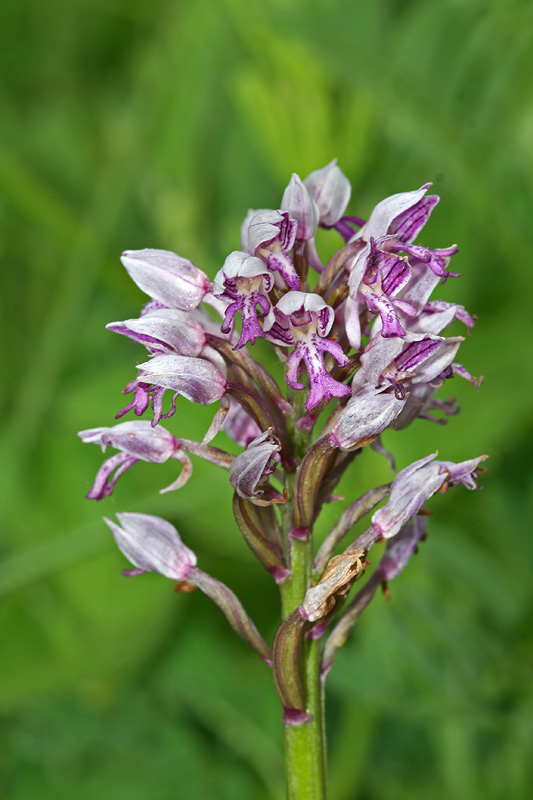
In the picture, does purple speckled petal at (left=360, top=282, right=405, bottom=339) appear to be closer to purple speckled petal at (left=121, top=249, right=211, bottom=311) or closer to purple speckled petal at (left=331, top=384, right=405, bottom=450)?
purple speckled petal at (left=331, top=384, right=405, bottom=450)

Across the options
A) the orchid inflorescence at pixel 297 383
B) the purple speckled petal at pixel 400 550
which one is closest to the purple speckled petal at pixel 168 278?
the orchid inflorescence at pixel 297 383

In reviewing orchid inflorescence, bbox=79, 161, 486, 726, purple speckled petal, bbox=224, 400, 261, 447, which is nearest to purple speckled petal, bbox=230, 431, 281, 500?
orchid inflorescence, bbox=79, 161, 486, 726

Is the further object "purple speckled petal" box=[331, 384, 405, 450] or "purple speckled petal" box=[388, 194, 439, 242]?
"purple speckled petal" box=[388, 194, 439, 242]

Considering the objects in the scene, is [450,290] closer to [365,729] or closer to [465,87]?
[465,87]

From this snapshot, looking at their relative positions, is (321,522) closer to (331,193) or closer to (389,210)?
(331,193)

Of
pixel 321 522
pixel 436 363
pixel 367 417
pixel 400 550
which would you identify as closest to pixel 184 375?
pixel 367 417
